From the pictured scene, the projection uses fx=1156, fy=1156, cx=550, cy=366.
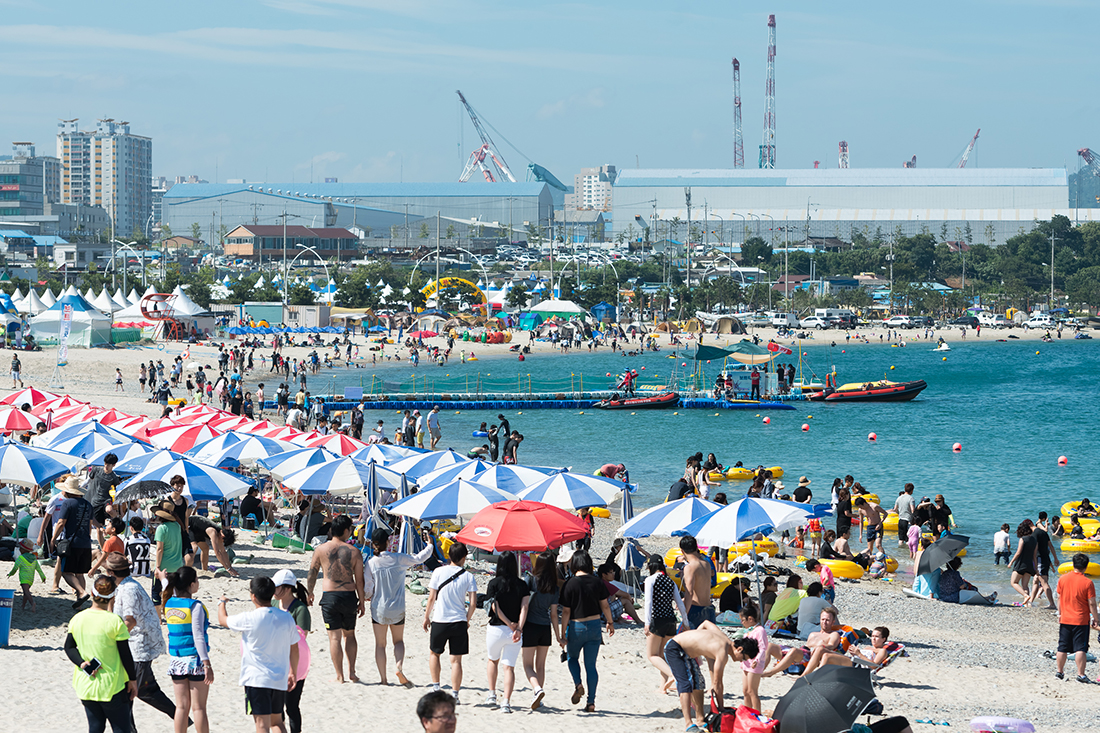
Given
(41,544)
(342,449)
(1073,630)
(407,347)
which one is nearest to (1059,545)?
(1073,630)

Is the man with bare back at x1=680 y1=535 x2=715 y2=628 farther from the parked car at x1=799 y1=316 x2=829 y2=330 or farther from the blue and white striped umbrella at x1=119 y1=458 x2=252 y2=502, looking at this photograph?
the parked car at x1=799 y1=316 x2=829 y2=330

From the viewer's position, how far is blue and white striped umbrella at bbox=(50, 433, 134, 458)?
61.6 ft

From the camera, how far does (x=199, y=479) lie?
1548 cm

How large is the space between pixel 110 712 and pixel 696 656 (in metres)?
4.34

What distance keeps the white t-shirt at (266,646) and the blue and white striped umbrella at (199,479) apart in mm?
7997

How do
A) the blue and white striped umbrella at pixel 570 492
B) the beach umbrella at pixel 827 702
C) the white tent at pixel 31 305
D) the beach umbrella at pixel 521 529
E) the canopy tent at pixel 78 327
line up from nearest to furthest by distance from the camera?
the beach umbrella at pixel 827 702 < the beach umbrella at pixel 521 529 < the blue and white striped umbrella at pixel 570 492 < the canopy tent at pixel 78 327 < the white tent at pixel 31 305

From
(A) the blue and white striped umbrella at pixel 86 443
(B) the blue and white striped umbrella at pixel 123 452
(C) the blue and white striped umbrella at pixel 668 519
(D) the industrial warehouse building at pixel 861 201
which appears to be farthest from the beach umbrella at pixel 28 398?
(D) the industrial warehouse building at pixel 861 201

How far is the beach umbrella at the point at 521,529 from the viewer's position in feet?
37.1

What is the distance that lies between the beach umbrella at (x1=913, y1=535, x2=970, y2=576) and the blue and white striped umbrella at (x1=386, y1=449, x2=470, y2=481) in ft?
23.8

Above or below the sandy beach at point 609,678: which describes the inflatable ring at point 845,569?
below

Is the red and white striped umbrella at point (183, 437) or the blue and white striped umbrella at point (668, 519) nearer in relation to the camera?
the blue and white striped umbrella at point (668, 519)

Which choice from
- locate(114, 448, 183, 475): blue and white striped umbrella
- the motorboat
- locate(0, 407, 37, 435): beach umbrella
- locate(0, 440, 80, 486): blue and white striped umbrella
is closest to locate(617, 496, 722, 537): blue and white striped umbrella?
locate(114, 448, 183, 475): blue and white striped umbrella

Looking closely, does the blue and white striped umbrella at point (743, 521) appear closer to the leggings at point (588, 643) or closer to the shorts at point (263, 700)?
the leggings at point (588, 643)

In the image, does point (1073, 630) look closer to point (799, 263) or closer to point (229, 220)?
point (799, 263)
